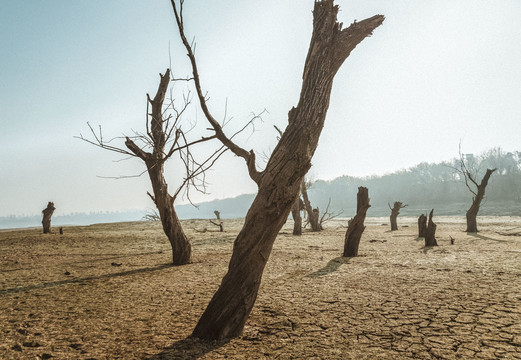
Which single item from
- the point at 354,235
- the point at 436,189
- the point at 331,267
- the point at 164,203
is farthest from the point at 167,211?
the point at 436,189

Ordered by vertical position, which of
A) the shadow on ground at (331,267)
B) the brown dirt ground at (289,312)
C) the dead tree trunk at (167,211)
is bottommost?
the shadow on ground at (331,267)

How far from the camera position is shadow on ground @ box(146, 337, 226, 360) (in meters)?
2.37

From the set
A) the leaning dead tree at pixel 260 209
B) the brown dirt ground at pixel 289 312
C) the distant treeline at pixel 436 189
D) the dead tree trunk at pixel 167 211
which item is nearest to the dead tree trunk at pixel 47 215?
the brown dirt ground at pixel 289 312

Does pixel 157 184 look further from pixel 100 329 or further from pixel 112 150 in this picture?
pixel 100 329

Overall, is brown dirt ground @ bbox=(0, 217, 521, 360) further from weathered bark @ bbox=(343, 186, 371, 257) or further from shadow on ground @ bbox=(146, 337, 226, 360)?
weathered bark @ bbox=(343, 186, 371, 257)

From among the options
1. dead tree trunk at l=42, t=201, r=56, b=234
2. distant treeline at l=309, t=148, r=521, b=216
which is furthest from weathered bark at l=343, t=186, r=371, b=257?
distant treeline at l=309, t=148, r=521, b=216

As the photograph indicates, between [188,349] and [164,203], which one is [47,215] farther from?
[188,349]

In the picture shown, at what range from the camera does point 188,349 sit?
2.51 m

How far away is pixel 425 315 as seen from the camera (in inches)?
128

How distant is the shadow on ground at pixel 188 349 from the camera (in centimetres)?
237

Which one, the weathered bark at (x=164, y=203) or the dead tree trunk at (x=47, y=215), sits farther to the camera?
the dead tree trunk at (x=47, y=215)

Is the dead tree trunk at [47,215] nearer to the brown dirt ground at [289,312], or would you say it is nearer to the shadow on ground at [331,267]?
the brown dirt ground at [289,312]

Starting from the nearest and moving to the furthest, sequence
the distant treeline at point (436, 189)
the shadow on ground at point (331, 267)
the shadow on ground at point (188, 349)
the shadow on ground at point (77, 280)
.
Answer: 1. the shadow on ground at point (188, 349)
2. the shadow on ground at point (77, 280)
3. the shadow on ground at point (331, 267)
4. the distant treeline at point (436, 189)

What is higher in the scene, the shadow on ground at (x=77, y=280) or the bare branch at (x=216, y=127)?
the bare branch at (x=216, y=127)
